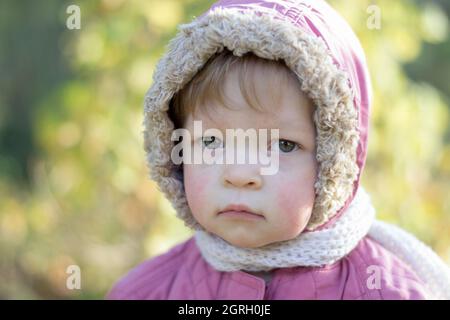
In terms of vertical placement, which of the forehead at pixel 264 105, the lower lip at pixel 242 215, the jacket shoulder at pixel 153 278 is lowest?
the jacket shoulder at pixel 153 278

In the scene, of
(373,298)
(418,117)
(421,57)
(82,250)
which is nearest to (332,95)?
(373,298)

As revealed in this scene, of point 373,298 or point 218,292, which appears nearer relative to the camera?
point 373,298

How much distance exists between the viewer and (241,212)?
1524 mm

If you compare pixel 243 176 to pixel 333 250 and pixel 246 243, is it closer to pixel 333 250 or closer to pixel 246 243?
pixel 246 243

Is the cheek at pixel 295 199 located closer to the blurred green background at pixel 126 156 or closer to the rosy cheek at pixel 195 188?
the rosy cheek at pixel 195 188

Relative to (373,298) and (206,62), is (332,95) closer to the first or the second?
(206,62)

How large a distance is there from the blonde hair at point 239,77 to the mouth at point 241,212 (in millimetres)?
207

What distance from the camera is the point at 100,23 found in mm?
2932

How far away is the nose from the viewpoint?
4.86 feet

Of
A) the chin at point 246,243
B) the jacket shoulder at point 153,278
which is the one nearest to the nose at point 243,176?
the chin at point 246,243

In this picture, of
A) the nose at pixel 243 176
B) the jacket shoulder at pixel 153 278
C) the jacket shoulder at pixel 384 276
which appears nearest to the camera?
the nose at pixel 243 176

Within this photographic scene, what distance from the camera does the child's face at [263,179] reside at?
58.8 inches

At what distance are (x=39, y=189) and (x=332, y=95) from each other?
2.69m

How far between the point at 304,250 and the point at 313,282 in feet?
0.24
